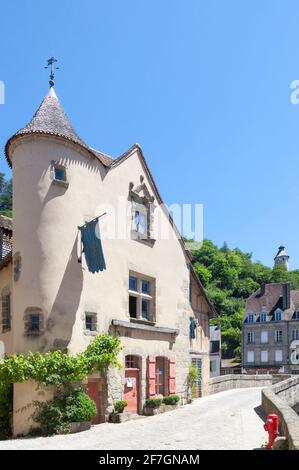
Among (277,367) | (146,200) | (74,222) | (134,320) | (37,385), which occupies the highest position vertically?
(146,200)

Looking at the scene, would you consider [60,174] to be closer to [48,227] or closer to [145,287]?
[48,227]

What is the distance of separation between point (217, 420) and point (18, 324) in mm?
6664

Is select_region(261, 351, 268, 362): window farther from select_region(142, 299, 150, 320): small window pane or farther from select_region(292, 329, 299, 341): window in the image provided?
select_region(142, 299, 150, 320): small window pane

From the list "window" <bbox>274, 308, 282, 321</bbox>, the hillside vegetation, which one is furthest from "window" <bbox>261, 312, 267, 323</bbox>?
the hillside vegetation

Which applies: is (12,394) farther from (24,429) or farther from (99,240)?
(99,240)

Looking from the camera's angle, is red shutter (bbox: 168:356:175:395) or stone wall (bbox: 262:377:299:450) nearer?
stone wall (bbox: 262:377:299:450)

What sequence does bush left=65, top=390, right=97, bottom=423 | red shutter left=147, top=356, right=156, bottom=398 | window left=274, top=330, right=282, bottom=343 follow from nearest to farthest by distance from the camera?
bush left=65, top=390, right=97, bottom=423
red shutter left=147, top=356, right=156, bottom=398
window left=274, top=330, right=282, bottom=343

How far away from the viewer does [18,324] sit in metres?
15.7

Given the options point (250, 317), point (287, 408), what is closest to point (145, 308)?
point (287, 408)

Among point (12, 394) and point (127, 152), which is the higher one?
point (127, 152)

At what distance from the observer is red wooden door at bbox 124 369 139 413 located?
18.2 m

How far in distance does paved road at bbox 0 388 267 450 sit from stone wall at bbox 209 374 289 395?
408 inches

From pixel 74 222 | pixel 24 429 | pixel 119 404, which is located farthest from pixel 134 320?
pixel 24 429

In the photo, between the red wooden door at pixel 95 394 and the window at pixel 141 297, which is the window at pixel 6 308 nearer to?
the red wooden door at pixel 95 394
